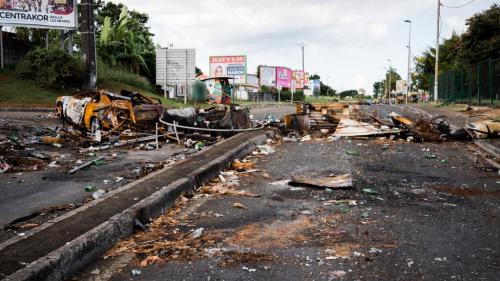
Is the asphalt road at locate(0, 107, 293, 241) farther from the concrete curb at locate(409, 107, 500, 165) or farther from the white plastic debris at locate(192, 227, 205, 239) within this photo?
the concrete curb at locate(409, 107, 500, 165)

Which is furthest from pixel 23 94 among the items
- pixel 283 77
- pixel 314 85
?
pixel 314 85

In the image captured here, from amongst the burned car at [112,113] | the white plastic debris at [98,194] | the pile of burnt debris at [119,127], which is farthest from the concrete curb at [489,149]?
the burned car at [112,113]

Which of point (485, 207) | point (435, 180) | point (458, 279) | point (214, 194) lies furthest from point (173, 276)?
point (435, 180)

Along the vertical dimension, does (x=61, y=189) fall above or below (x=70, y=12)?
below

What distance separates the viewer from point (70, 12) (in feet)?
88.0

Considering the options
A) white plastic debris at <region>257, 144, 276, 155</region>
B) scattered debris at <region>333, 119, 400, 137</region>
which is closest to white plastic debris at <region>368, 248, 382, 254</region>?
white plastic debris at <region>257, 144, 276, 155</region>

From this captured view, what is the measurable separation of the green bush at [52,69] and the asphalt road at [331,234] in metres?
20.1

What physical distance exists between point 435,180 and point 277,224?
3.38m

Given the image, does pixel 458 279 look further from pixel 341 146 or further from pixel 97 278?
pixel 341 146

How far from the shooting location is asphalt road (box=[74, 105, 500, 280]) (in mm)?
3557

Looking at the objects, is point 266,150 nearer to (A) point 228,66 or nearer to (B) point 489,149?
(B) point 489,149

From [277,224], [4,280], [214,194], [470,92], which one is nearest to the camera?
[4,280]

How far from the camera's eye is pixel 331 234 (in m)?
4.41

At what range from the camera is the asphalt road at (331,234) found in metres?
3.56
